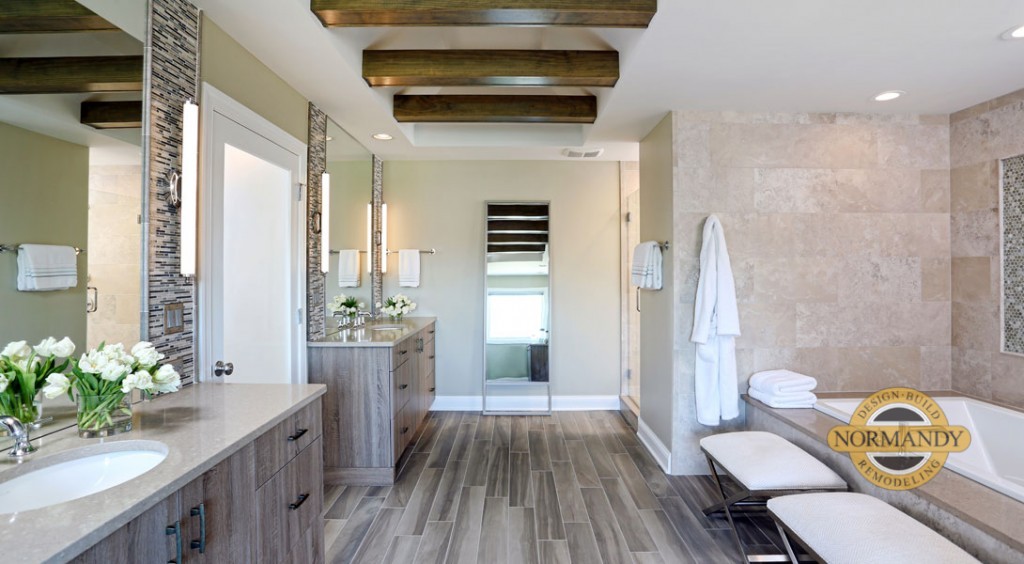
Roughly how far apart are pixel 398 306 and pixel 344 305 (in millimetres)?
680

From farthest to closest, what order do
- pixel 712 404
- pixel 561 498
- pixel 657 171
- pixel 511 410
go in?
pixel 511 410 → pixel 657 171 → pixel 712 404 → pixel 561 498

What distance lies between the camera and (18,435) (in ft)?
3.59

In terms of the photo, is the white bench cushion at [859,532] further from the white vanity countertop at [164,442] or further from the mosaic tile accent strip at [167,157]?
the mosaic tile accent strip at [167,157]

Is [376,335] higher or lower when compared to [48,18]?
lower

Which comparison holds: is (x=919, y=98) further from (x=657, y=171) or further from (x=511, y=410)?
(x=511, y=410)

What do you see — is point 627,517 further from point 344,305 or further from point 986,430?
point 344,305

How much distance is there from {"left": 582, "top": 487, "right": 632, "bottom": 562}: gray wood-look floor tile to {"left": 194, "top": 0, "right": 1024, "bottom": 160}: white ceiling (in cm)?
241

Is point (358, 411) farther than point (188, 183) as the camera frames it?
Yes

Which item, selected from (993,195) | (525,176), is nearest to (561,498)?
(525,176)

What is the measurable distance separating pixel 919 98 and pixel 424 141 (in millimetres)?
3417

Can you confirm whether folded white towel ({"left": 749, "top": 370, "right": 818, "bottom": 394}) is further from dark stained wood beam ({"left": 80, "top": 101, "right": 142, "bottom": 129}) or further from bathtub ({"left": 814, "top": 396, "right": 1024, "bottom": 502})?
dark stained wood beam ({"left": 80, "top": 101, "right": 142, "bottom": 129})

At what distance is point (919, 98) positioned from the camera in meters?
2.67

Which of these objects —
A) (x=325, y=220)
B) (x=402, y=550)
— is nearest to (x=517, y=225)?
(x=325, y=220)

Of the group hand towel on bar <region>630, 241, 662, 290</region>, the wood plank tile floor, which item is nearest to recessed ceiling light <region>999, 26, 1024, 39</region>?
hand towel on bar <region>630, 241, 662, 290</region>
